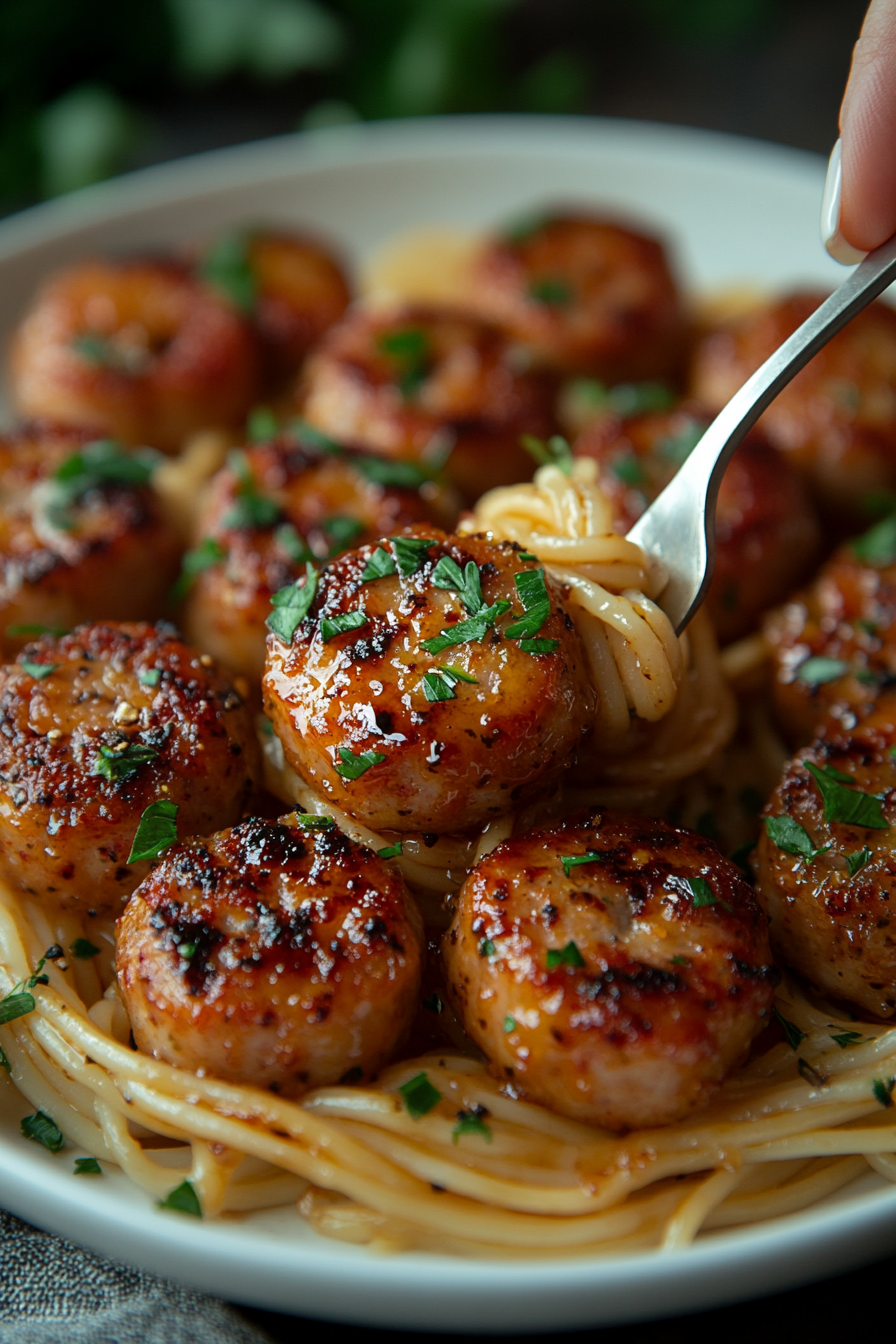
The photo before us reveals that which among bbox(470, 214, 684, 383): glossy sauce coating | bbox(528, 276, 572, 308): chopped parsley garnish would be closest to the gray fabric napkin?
bbox(470, 214, 684, 383): glossy sauce coating

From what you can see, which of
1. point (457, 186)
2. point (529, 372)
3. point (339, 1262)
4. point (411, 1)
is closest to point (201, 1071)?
point (339, 1262)

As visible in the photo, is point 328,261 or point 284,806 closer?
point 284,806

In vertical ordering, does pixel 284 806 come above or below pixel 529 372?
below

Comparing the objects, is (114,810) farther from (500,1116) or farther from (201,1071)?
(500,1116)

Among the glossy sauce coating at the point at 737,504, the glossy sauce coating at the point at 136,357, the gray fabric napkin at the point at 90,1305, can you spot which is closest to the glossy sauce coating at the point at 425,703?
the glossy sauce coating at the point at 737,504

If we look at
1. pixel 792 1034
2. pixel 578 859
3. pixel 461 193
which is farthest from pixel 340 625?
pixel 461 193

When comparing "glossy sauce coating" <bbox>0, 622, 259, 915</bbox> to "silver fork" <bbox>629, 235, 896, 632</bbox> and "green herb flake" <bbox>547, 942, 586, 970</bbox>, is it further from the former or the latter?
"silver fork" <bbox>629, 235, 896, 632</bbox>

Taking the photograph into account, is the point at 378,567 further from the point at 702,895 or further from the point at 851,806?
the point at 851,806
